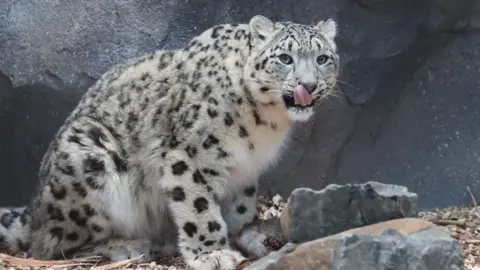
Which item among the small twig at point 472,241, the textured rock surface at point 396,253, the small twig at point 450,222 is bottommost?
the small twig at point 472,241

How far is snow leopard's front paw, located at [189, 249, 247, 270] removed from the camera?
15.0ft

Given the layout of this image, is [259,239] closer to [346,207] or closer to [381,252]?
[346,207]

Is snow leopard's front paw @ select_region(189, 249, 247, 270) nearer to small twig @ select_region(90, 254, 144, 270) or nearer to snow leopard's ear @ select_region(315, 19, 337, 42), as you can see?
small twig @ select_region(90, 254, 144, 270)

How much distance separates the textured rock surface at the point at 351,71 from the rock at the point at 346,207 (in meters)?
1.88

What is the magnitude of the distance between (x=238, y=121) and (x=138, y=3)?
154 centimetres

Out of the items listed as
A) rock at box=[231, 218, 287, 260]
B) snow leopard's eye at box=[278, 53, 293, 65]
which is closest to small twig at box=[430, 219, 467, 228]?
rock at box=[231, 218, 287, 260]

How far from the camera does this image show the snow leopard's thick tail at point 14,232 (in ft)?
17.1

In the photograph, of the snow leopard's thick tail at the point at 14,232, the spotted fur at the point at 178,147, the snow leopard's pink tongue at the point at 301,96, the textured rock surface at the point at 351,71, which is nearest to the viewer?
the snow leopard's pink tongue at the point at 301,96

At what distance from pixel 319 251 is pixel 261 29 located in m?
1.59

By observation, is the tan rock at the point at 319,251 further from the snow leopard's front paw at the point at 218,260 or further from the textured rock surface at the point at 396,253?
the snow leopard's front paw at the point at 218,260

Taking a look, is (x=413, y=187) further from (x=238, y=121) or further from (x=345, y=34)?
(x=238, y=121)

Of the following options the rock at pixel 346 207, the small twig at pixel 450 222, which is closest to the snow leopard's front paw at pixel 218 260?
the rock at pixel 346 207

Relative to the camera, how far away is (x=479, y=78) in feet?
19.2

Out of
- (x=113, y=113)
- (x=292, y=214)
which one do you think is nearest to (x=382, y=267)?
(x=292, y=214)
